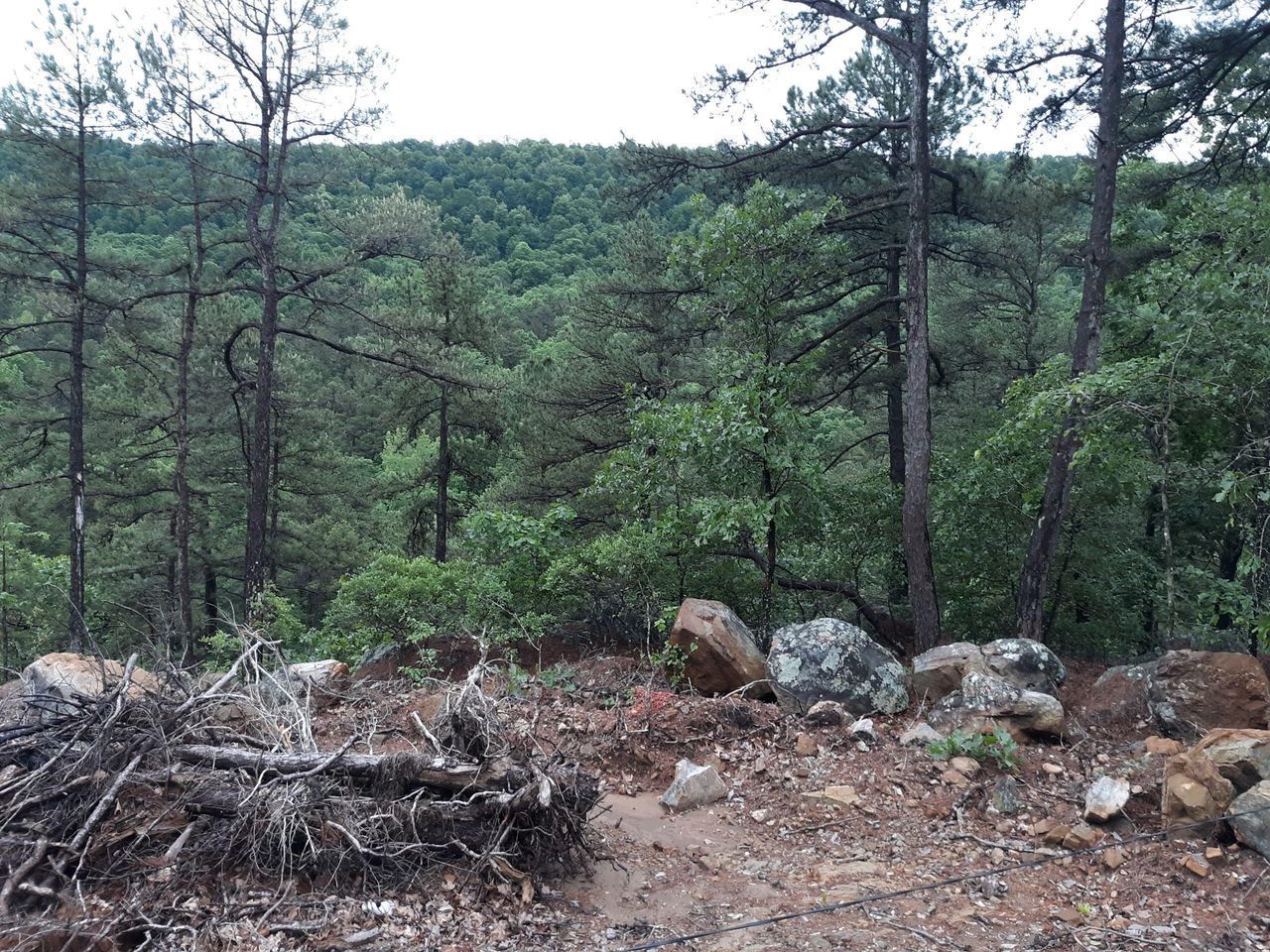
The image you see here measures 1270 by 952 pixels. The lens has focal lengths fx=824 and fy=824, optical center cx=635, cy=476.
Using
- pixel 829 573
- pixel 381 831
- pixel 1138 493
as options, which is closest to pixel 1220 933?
pixel 381 831

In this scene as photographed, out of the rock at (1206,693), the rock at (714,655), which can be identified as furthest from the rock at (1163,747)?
the rock at (714,655)

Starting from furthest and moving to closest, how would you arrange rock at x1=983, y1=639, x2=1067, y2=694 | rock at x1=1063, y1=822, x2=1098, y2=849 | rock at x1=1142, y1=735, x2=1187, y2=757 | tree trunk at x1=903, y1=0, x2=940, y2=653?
tree trunk at x1=903, y1=0, x2=940, y2=653
rock at x1=983, y1=639, x2=1067, y2=694
rock at x1=1142, y1=735, x2=1187, y2=757
rock at x1=1063, y1=822, x2=1098, y2=849

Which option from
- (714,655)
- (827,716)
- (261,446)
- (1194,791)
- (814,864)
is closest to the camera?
(1194,791)

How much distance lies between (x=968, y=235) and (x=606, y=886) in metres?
11.2

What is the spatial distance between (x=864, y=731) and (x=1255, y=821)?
2.71 m

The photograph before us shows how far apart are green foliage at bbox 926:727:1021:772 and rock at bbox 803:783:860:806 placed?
0.76m

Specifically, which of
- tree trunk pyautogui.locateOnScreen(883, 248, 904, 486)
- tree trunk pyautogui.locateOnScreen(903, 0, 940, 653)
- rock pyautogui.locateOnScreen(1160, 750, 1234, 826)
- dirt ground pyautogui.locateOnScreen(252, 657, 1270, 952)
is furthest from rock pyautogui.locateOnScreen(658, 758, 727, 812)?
tree trunk pyautogui.locateOnScreen(883, 248, 904, 486)

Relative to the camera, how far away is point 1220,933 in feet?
13.2

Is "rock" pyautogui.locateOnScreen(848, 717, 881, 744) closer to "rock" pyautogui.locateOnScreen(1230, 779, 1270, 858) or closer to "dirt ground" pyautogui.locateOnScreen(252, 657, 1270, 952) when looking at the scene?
"dirt ground" pyautogui.locateOnScreen(252, 657, 1270, 952)

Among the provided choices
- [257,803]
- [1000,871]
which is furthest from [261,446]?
A: [1000,871]

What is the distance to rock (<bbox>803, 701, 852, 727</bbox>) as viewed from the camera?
7047 mm

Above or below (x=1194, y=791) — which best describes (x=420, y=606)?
below

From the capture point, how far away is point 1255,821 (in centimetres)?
450

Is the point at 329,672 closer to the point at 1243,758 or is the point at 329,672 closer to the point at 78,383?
the point at 1243,758
